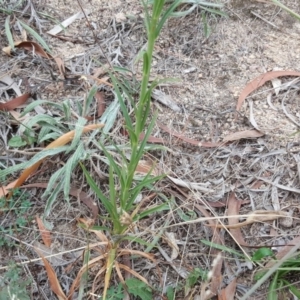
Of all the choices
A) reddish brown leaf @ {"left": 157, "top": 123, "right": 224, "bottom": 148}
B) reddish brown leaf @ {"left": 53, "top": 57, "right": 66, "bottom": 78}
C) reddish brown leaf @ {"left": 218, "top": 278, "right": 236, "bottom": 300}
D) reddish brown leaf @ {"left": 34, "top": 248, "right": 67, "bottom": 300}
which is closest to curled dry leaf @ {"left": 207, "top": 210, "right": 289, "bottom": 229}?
reddish brown leaf @ {"left": 218, "top": 278, "right": 236, "bottom": 300}

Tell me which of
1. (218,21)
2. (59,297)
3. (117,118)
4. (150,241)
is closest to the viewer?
(59,297)

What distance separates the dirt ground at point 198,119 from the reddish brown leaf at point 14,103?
48 mm

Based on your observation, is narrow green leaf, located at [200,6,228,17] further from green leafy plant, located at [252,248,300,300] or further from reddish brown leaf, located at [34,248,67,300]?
reddish brown leaf, located at [34,248,67,300]

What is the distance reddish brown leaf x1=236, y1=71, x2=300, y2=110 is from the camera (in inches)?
73.3

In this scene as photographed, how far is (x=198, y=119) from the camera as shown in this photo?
1.82m

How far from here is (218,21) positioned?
6.76ft

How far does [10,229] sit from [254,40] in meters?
1.22

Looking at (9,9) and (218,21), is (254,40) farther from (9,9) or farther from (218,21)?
(9,9)

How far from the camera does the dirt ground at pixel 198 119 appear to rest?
1.53m

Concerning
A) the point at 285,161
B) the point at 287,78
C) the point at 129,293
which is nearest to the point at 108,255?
the point at 129,293

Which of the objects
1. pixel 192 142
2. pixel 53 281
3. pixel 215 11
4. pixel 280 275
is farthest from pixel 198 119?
pixel 53 281

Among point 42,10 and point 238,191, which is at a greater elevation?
point 42,10

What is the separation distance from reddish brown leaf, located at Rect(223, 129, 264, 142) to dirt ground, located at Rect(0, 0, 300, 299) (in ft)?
0.03

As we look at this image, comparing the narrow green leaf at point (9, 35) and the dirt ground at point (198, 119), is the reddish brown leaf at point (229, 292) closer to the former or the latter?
the dirt ground at point (198, 119)
